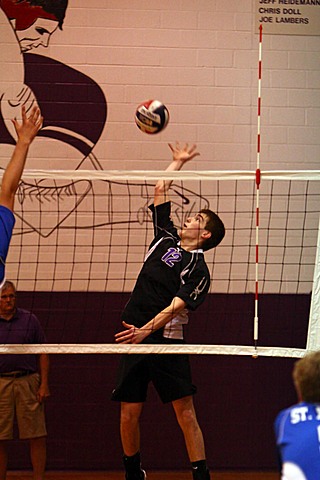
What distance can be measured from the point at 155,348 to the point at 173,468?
1.98 metres

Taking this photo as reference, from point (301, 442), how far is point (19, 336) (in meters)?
4.00

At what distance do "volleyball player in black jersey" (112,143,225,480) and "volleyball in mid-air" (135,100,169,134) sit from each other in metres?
0.41

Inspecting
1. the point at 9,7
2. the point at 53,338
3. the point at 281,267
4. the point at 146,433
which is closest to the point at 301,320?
the point at 281,267

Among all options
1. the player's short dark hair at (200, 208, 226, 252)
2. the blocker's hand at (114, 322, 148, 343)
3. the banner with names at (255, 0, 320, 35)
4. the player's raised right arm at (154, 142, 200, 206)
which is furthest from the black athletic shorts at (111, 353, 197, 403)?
the banner with names at (255, 0, 320, 35)

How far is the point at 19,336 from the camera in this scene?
6785 mm

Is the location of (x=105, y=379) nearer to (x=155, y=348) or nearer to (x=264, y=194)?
(x=155, y=348)

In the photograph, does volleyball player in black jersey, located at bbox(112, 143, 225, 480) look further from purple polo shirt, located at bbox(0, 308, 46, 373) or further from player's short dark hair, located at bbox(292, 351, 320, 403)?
player's short dark hair, located at bbox(292, 351, 320, 403)

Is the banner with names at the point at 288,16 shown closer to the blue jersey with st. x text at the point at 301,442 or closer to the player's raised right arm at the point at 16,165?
the player's raised right arm at the point at 16,165

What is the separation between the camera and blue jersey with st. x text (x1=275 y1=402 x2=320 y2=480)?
3100mm

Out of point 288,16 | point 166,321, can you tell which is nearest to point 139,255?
point 166,321

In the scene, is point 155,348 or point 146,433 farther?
point 146,433

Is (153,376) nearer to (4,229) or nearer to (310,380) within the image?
(4,229)

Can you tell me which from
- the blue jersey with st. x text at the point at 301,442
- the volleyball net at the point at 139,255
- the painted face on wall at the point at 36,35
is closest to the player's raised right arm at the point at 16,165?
the blue jersey with st. x text at the point at 301,442

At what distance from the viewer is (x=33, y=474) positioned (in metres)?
6.95
